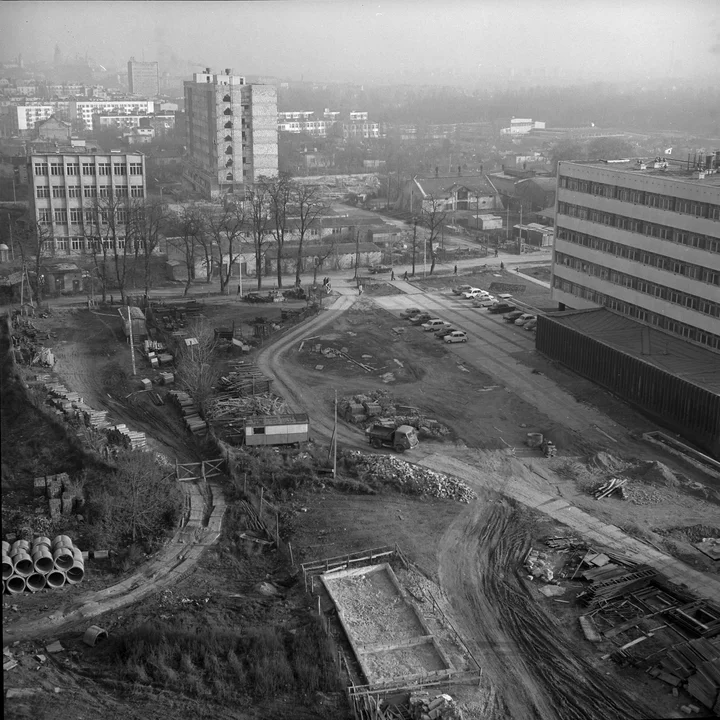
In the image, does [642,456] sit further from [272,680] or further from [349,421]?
[272,680]

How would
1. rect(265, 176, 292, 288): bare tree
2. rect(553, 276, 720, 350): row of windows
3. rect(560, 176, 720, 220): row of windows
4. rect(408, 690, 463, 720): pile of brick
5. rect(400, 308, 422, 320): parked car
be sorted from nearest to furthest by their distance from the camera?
1. rect(408, 690, 463, 720): pile of brick
2. rect(560, 176, 720, 220): row of windows
3. rect(553, 276, 720, 350): row of windows
4. rect(400, 308, 422, 320): parked car
5. rect(265, 176, 292, 288): bare tree

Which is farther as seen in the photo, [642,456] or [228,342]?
[228,342]

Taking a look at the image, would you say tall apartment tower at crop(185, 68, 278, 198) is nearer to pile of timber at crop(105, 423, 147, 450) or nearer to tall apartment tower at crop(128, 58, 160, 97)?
pile of timber at crop(105, 423, 147, 450)

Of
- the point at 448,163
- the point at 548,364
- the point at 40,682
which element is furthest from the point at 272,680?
the point at 448,163

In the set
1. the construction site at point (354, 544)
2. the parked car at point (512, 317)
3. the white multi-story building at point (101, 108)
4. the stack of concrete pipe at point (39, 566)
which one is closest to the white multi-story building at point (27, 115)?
the white multi-story building at point (101, 108)

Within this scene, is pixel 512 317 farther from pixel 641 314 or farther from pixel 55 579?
pixel 55 579

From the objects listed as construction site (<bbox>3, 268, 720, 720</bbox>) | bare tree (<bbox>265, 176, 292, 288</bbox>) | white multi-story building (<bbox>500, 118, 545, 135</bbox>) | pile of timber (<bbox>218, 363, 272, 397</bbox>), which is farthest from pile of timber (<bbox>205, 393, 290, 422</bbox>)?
white multi-story building (<bbox>500, 118, 545, 135</bbox>)
